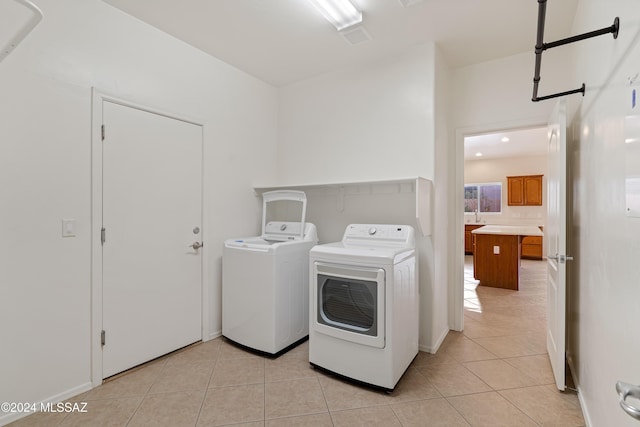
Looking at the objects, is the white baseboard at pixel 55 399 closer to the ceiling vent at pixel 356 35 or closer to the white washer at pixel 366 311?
the white washer at pixel 366 311

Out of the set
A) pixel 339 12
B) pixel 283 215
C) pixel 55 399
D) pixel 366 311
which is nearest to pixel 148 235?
pixel 55 399

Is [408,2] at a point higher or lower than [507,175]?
higher

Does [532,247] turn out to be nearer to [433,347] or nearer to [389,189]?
[433,347]

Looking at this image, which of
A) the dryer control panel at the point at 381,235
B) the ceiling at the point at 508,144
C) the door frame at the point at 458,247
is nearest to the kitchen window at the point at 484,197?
the ceiling at the point at 508,144

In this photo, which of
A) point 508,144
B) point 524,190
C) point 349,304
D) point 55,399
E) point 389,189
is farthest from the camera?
point 524,190

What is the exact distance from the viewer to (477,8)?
7.16 ft

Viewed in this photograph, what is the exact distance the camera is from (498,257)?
4.84 metres

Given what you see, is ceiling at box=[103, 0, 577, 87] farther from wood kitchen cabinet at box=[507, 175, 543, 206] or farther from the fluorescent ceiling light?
wood kitchen cabinet at box=[507, 175, 543, 206]

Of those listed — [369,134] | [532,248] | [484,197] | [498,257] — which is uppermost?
[369,134]

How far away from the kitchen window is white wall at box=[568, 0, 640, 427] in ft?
21.6

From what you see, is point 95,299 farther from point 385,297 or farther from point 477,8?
point 477,8

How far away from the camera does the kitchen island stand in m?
4.68

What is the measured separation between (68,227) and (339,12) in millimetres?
2402

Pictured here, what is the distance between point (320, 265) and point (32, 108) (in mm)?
2077
